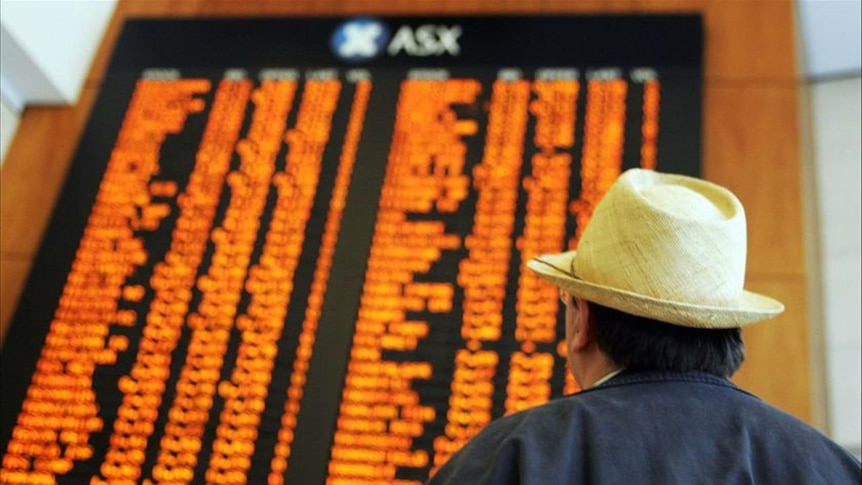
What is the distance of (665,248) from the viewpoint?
4.74 feet

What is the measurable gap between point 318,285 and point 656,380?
1424 millimetres

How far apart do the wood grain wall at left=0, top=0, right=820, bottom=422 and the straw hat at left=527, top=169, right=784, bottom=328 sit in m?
0.98

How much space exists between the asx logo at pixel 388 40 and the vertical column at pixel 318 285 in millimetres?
133

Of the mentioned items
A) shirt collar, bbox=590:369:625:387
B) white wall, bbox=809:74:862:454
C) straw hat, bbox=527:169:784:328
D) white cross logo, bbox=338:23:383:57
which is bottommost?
shirt collar, bbox=590:369:625:387

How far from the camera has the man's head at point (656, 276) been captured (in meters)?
1.40

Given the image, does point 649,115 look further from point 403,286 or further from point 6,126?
point 6,126

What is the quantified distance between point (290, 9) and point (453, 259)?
1.12m

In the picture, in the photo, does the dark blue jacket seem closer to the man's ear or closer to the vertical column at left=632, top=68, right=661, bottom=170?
the man's ear

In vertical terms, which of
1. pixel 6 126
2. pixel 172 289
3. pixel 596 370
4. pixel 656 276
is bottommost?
pixel 596 370

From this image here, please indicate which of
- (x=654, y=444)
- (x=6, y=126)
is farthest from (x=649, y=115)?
(x=6, y=126)

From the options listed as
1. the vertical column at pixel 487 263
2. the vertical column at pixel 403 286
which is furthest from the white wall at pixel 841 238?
the vertical column at pixel 403 286

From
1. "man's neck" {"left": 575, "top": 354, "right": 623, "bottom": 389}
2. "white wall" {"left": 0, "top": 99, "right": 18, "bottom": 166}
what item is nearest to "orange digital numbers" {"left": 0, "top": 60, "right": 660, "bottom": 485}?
"white wall" {"left": 0, "top": 99, "right": 18, "bottom": 166}

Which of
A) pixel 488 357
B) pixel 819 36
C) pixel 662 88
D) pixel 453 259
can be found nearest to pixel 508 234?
pixel 453 259

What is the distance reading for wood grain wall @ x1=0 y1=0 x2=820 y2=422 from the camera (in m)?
2.48
